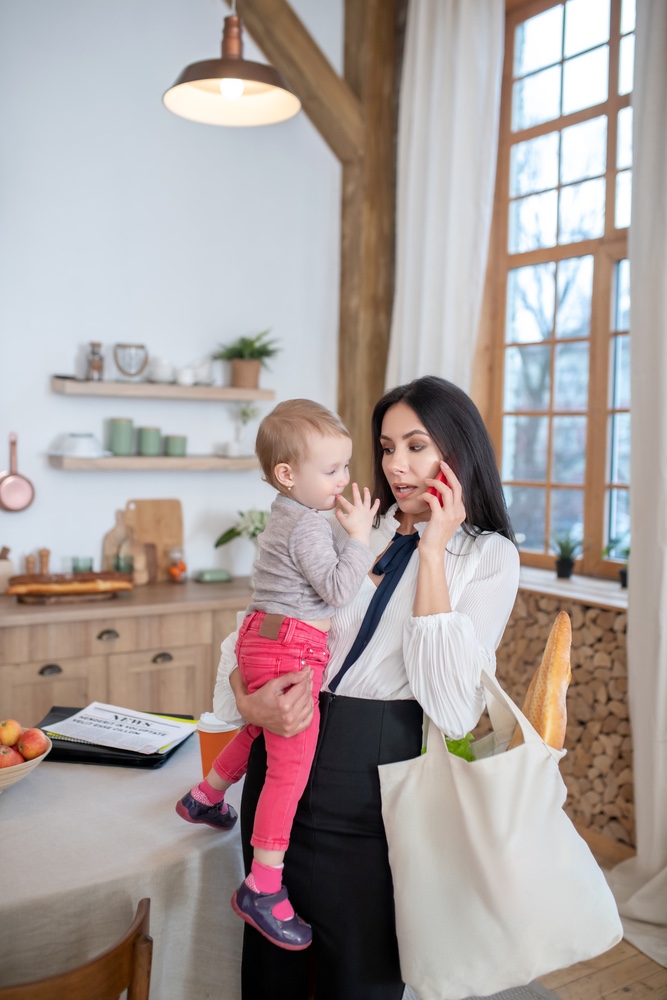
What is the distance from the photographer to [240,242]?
13.3ft

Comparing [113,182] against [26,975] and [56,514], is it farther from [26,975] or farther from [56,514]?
[26,975]

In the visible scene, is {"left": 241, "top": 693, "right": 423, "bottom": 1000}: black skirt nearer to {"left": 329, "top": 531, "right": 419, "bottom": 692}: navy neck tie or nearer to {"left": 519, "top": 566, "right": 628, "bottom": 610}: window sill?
{"left": 329, "top": 531, "right": 419, "bottom": 692}: navy neck tie

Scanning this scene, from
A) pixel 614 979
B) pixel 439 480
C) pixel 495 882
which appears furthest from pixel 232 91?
pixel 614 979

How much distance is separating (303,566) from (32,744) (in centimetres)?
65

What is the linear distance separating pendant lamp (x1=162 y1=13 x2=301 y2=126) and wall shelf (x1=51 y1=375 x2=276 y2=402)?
128 cm

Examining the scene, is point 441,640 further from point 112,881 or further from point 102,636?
point 102,636

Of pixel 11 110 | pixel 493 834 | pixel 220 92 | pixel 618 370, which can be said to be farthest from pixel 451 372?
pixel 493 834

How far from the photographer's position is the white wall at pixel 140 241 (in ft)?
11.7

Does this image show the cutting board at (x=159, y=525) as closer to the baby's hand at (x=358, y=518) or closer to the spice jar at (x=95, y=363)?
the spice jar at (x=95, y=363)

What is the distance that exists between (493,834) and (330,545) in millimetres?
541

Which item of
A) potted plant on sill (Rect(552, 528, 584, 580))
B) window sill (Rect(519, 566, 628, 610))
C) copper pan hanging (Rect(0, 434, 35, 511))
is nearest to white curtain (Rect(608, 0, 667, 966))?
window sill (Rect(519, 566, 628, 610))

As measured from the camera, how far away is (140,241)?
3.80m

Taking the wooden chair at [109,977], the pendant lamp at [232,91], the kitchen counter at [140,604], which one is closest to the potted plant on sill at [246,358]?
the kitchen counter at [140,604]

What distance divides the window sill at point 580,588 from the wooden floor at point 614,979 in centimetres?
108
